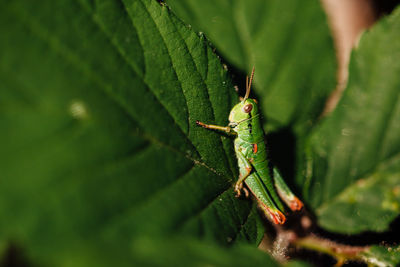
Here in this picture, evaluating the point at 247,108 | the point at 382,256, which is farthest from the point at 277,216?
the point at 247,108

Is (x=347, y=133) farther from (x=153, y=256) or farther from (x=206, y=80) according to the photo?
(x=153, y=256)

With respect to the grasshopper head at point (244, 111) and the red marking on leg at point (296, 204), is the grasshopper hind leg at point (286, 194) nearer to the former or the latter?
the red marking on leg at point (296, 204)

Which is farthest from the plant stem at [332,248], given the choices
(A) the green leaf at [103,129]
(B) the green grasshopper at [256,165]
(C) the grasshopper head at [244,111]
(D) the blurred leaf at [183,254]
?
(D) the blurred leaf at [183,254]

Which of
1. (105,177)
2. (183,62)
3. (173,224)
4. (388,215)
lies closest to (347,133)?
(388,215)

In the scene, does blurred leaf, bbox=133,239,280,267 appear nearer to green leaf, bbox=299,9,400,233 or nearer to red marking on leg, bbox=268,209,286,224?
red marking on leg, bbox=268,209,286,224

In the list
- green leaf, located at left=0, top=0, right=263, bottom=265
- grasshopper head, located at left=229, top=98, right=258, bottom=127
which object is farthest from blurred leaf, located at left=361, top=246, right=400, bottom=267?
grasshopper head, located at left=229, top=98, right=258, bottom=127

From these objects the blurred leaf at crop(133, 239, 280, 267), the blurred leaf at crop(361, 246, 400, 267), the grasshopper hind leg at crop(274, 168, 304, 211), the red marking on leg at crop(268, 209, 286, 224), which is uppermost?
the blurred leaf at crop(133, 239, 280, 267)

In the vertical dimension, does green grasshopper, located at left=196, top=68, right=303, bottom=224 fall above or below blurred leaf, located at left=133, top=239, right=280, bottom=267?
below
